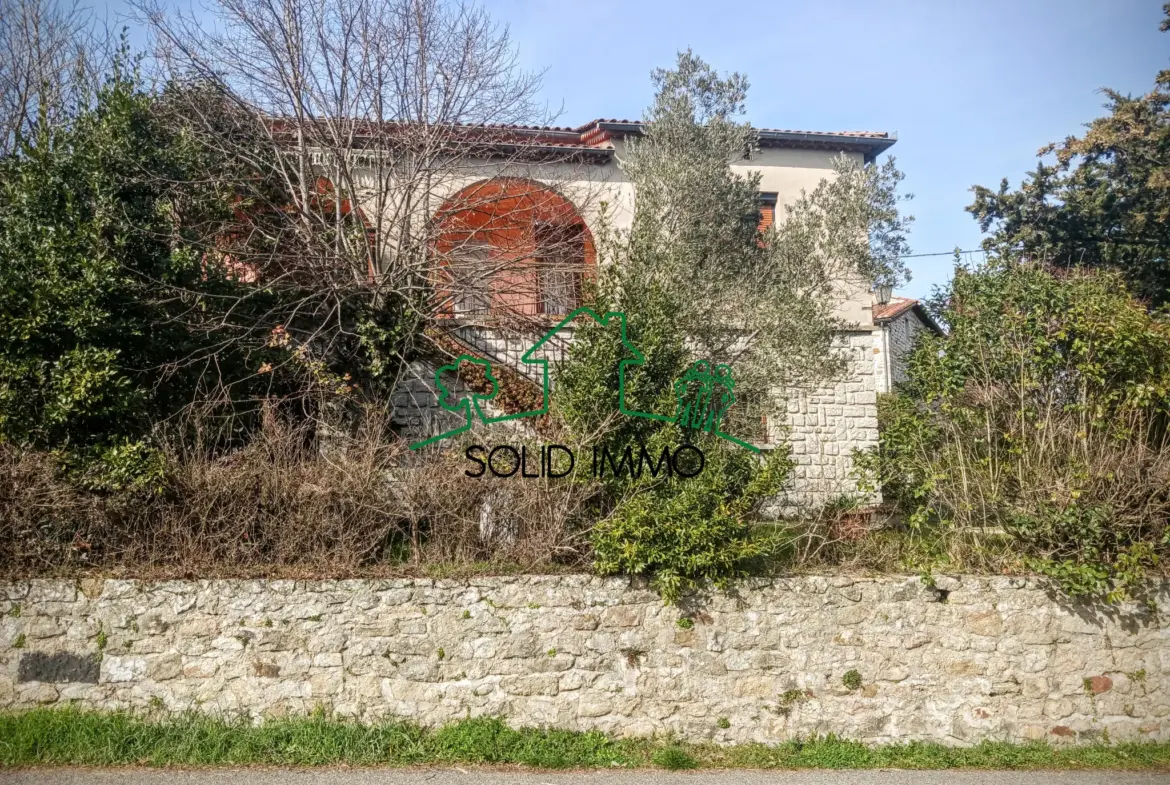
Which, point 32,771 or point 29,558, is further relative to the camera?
point 29,558

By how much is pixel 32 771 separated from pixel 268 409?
3632 millimetres

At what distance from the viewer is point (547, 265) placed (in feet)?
36.2

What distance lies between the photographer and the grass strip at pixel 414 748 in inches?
263

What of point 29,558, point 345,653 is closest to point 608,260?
point 345,653

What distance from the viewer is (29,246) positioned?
802 centimetres

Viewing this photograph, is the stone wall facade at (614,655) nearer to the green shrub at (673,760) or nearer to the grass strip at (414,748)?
the grass strip at (414,748)

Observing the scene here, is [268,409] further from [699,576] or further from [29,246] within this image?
[699,576]

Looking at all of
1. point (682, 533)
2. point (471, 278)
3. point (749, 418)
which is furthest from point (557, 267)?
point (682, 533)

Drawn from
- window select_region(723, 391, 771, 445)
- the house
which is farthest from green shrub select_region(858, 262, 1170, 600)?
the house

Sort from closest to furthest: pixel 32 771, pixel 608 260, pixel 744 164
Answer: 1. pixel 32 771
2. pixel 608 260
3. pixel 744 164

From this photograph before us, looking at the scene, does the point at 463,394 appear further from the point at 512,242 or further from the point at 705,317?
the point at 705,317

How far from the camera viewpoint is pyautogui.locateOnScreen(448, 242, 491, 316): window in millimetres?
10711

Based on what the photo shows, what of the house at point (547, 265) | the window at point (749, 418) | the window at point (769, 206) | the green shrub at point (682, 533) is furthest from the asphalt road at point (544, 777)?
the window at point (769, 206)

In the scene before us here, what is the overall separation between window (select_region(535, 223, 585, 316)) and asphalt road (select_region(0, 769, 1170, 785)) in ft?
19.6
